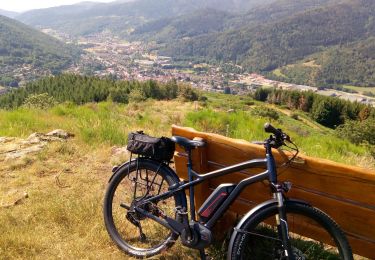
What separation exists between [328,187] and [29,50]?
512 feet

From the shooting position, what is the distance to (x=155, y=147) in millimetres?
2990

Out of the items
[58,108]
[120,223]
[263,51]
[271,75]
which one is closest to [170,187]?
[120,223]

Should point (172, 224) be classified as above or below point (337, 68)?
above

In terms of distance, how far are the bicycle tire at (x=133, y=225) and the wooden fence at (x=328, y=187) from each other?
1.43 ft

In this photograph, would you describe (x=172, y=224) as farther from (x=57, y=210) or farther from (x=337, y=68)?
(x=337, y=68)

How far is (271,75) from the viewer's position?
472 feet

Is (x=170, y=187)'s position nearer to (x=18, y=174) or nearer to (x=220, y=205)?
(x=220, y=205)

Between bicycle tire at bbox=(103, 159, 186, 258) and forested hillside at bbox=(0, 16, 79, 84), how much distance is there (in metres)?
106

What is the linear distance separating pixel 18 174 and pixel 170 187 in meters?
2.92

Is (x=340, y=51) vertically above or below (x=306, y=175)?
below

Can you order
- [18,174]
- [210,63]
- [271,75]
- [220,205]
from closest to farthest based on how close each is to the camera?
[220,205] < [18,174] < [271,75] < [210,63]

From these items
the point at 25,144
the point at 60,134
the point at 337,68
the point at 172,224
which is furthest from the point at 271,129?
the point at 337,68

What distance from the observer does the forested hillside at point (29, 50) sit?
398 feet

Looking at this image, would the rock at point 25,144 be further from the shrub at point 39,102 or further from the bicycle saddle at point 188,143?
the shrub at point 39,102
